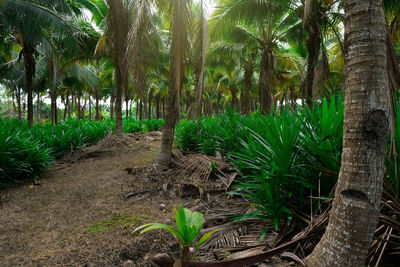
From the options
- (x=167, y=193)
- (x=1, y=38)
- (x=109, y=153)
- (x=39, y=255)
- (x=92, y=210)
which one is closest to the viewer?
(x=39, y=255)

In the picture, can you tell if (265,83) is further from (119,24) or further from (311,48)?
(119,24)

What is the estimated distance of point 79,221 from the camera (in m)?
2.65

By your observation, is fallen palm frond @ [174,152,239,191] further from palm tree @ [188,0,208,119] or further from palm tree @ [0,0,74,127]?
palm tree @ [0,0,74,127]

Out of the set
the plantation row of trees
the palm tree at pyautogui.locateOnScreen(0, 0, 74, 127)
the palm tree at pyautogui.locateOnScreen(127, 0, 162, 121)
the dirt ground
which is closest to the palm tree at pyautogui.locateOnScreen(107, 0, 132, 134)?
the plantation row of trees

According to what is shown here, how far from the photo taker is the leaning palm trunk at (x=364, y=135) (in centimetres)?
98

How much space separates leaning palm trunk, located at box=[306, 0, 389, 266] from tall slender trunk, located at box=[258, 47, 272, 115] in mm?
9357

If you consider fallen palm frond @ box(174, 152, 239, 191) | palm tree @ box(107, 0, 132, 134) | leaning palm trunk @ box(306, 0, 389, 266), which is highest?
palm tree @ box(107, 0, 132, 134)

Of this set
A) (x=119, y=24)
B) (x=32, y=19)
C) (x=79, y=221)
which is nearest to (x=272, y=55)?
(x=119, y=24)

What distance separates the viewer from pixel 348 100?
1.08m

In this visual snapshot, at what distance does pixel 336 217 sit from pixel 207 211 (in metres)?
1.69

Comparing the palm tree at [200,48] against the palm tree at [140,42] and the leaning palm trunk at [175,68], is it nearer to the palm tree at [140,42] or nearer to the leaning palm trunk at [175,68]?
the leaning palm trunk at [175,68]

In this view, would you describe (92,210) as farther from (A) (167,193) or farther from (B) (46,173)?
(B) (46,173)

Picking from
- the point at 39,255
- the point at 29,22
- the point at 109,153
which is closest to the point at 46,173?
the point at 109,153

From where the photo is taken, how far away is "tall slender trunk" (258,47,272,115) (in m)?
10.5
